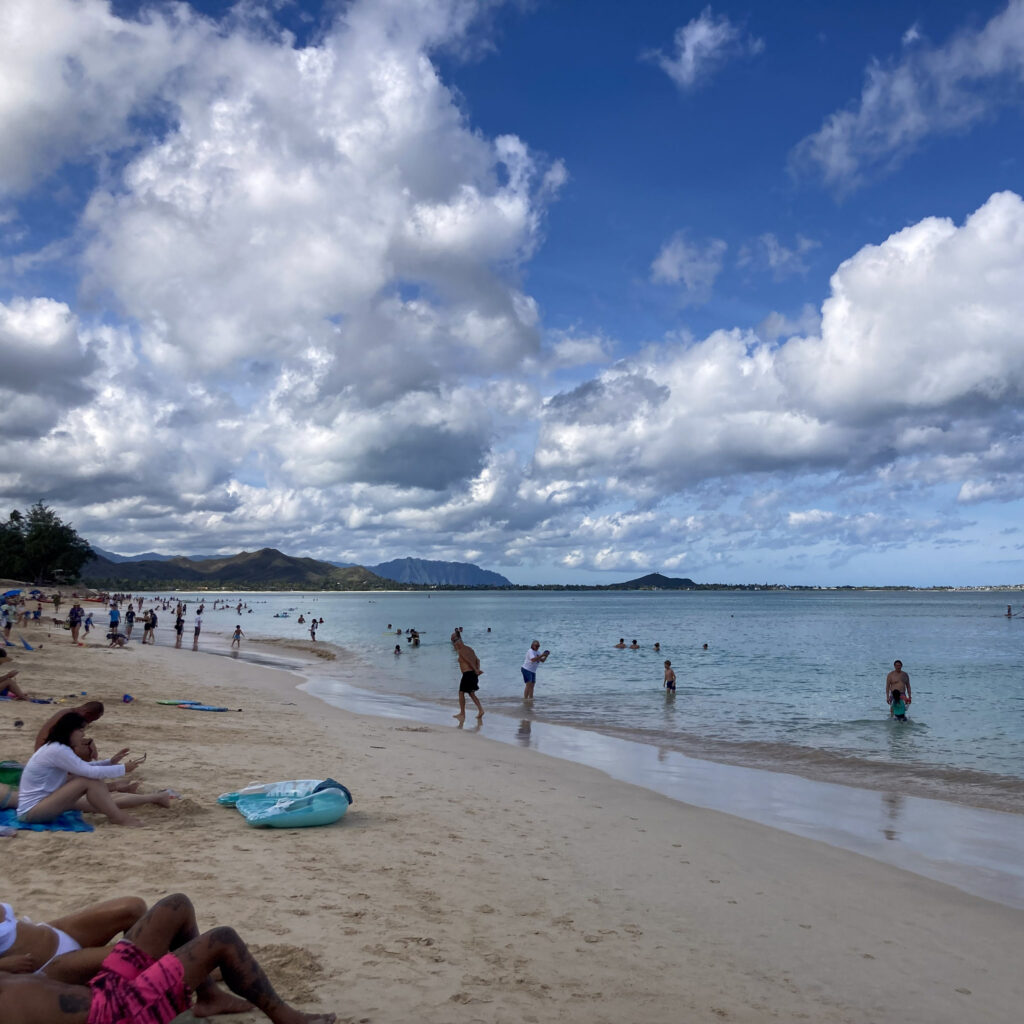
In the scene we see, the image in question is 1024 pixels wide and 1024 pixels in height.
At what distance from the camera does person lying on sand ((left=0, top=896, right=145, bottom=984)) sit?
3.84 metres

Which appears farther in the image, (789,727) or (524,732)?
(789,727)

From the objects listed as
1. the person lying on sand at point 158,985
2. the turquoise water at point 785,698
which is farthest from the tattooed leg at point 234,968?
the turquoise water at point 785,698

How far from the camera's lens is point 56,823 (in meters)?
7.16

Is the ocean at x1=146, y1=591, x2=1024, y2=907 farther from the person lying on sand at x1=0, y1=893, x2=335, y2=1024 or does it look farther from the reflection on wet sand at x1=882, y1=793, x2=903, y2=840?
the person lying on sand at x1=0, y1=893, x2=335, y2=1024

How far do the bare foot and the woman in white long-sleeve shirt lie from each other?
379cm

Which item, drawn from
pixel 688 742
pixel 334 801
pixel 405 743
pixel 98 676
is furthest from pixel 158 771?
pixel 98 676

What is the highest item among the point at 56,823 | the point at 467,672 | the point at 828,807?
the point at 467,672

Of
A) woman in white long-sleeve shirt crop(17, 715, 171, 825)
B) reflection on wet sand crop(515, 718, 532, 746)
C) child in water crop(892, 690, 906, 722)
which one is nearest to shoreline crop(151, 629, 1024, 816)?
reflection on wet sand crop(515, 718, 532, 746)

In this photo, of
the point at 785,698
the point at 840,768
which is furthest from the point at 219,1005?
the point at 785,698

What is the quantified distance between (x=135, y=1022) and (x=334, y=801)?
4540 millimetres

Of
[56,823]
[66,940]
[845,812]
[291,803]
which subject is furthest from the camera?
[845,812]

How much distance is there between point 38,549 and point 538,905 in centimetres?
12000

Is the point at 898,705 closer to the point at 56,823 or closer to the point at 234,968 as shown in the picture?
the point at 56,823

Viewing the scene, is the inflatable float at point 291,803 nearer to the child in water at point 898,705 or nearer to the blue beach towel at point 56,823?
the blue beach towel at point 56,823
